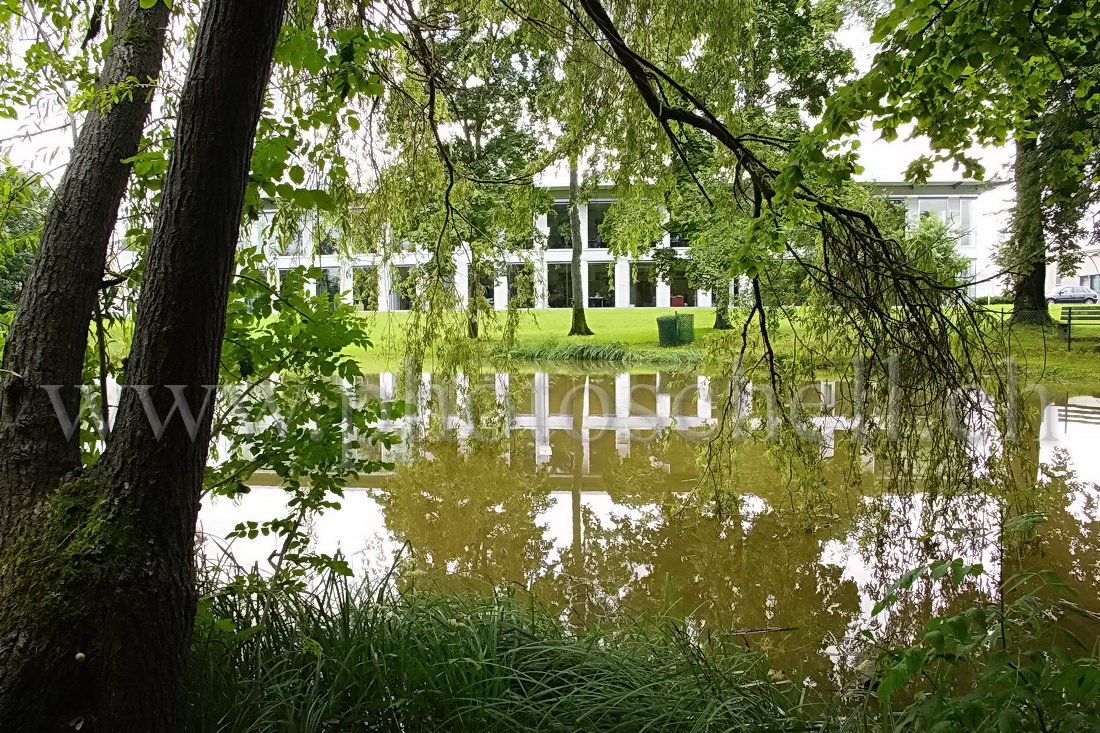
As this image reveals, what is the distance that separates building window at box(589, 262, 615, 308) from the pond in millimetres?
16116

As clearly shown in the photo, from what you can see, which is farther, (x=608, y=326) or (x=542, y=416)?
(x=608, y=326)

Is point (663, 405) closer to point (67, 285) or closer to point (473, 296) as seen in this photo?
point (473, 296)

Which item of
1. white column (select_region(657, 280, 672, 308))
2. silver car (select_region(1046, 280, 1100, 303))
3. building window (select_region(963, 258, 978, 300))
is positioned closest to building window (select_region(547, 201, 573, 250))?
white column (select_region(657, 280, 672, 308))

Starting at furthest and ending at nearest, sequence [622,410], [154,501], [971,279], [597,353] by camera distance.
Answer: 1. [597,353]
2. [622,410]
3. [971,279]
4. [154,501]

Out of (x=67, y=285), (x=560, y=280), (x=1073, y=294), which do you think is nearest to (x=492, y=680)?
(x=67, y=285)

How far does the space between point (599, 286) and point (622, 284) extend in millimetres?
821

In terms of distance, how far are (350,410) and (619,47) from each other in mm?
2131

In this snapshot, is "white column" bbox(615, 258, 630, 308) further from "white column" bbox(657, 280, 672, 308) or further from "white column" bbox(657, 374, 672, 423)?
"white column" bbox(657, 374, 672, 423)

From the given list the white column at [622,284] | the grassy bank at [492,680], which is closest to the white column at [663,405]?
the grassy bank at [492,680]

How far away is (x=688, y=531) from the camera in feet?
16.0

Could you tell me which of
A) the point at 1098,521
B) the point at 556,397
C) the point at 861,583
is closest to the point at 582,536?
the point at 861,583

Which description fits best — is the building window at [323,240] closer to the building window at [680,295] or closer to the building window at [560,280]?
the building window at [560,280]

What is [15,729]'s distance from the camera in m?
1.34

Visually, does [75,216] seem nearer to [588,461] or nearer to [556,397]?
[588,461]
